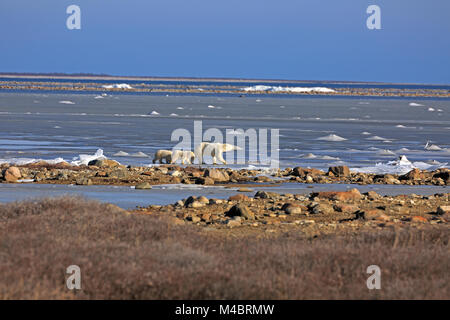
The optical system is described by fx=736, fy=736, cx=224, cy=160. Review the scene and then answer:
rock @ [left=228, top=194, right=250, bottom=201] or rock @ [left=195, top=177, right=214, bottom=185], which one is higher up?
rock @ [left=228, top=194, right=250, bottom=201]

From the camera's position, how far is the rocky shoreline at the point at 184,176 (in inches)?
647

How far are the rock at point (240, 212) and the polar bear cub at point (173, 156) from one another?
9276 mm

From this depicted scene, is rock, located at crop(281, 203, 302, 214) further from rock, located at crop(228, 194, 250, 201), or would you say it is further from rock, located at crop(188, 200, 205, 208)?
rock, located at crop(188, 200, 205, 208)

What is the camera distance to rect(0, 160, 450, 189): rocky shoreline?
16438mm

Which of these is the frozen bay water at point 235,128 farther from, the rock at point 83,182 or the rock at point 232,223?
the rock at point 232,223

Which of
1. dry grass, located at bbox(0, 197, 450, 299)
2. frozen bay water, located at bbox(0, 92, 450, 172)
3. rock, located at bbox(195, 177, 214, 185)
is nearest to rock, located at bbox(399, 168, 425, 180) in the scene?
frozen bay water, located at bbox(0, 92, 450, 172)

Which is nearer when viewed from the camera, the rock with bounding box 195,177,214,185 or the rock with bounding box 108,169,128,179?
the rock with bounding box 195,177,214,185

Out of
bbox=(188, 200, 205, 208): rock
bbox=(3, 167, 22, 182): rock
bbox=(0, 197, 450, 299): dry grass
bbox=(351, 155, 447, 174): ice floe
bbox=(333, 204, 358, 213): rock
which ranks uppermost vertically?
bbox=(0, 197, 450, 299): dry grass

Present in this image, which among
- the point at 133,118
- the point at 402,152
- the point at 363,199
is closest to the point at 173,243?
the point at 363,199

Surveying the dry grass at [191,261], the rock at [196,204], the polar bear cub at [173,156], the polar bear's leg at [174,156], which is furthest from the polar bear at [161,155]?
the dry grass at [191,261]

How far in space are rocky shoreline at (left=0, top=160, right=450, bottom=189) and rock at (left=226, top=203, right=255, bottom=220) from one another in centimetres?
403

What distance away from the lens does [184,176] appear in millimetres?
17438

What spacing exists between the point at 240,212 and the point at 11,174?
→ 6.81 metres
